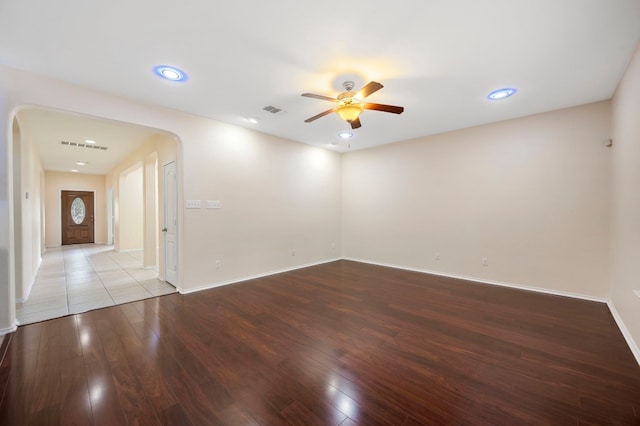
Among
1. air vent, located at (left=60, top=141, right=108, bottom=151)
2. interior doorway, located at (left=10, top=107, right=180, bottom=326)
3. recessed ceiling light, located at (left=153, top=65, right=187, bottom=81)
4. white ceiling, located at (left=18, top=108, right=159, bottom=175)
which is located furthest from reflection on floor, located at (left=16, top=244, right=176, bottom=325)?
recessed ceiling light, located at (left=153, top=65, right=187, bottom=81)

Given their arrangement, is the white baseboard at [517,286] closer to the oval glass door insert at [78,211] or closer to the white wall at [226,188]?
the white wall at [226,188]

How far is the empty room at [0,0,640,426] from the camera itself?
68.2 inches

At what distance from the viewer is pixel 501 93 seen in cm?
306

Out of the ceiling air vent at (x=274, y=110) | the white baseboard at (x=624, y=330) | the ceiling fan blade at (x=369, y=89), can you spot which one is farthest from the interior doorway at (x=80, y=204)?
the white baseboard at (x=624, y=330)

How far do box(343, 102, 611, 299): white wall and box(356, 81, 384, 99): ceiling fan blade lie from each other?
2.79 m

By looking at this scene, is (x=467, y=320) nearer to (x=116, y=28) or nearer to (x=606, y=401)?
(x=606, y=401)

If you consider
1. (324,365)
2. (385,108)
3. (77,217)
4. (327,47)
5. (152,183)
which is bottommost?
(324,365)

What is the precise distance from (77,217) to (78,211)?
0.75ft

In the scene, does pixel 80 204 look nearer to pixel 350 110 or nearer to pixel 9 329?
pixel 9 329

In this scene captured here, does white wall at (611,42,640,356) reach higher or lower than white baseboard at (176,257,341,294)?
higher

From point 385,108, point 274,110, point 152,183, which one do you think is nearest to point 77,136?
point 152,183

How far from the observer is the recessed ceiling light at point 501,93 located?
299cm

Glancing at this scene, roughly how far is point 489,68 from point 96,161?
30.9 feet

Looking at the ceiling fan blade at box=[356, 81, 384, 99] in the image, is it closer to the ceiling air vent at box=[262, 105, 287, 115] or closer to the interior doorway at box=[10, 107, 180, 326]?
the ceiling air vent at box=[262, 105, 287, 115]
